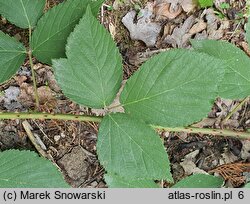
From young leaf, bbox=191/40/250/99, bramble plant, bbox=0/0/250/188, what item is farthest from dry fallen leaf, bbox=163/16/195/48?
bramble plant, bbox=0/0/250/188

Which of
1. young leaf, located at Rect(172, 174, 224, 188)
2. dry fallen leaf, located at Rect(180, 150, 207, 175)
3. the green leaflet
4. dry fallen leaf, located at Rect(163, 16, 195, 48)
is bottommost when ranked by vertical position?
dry fallen leaf, located at Rect(180, 150, 207, 175)

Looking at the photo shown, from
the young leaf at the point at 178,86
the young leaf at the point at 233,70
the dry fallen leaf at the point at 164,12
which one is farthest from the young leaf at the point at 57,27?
the dry fallen leaf at the point at 164,12

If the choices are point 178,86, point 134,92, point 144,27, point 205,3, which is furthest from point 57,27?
point 205,3

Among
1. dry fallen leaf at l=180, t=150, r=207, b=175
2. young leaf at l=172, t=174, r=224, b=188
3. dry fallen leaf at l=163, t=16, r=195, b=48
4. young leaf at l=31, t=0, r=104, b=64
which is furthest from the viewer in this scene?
dry fallen leaf at l=163, t=16, r=195, b=48

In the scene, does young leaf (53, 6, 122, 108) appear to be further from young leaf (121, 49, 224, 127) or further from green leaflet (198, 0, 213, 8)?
green leaflet (198, 0, 213, 8)

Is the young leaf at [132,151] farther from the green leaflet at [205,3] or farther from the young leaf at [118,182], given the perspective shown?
the green leaflet at [205,3]

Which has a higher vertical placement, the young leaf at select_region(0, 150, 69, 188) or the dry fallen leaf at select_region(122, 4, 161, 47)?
the dry fallen leaf at select_region(122, 4, 161, 47)
